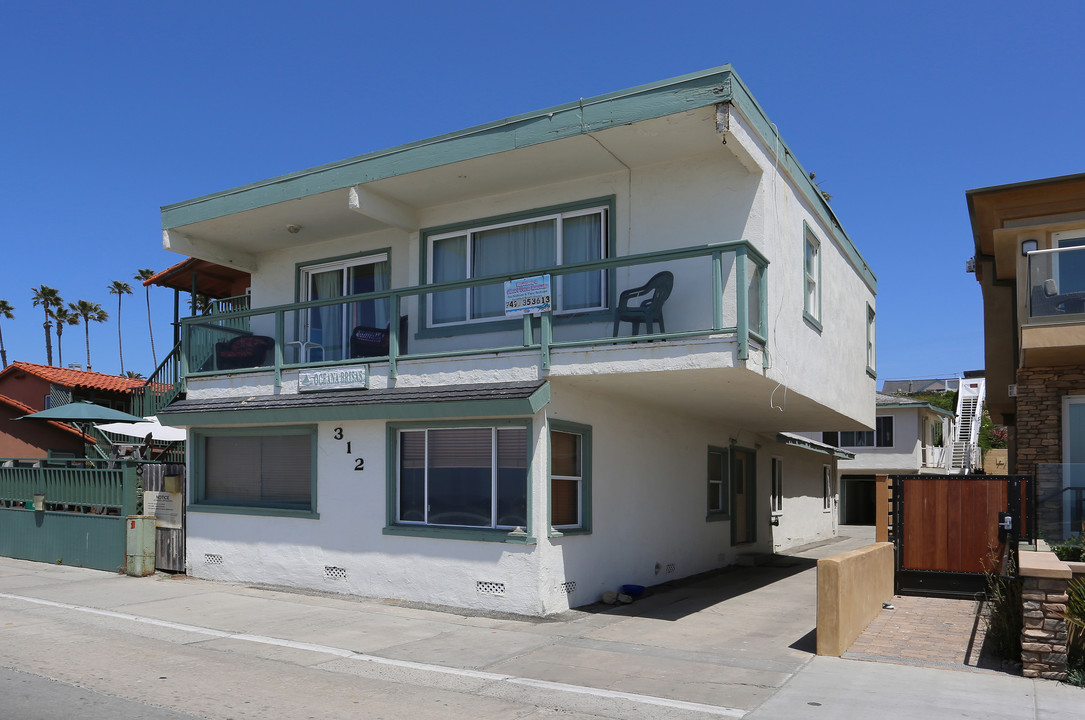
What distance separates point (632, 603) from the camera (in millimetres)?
12133

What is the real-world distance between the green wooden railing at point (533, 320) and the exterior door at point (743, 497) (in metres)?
7.55

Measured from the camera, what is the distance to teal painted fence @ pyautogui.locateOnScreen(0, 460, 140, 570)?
1480 centimetres

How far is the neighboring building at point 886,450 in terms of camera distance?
34.1m

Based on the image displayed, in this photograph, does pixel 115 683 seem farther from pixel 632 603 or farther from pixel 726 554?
pixel 726 554

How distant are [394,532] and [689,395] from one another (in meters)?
4.50

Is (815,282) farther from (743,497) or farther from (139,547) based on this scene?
(139,547)

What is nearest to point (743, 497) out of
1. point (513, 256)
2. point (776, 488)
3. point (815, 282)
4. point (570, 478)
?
point (776, 488)

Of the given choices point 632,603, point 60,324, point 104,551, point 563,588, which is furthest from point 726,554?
point 60,324

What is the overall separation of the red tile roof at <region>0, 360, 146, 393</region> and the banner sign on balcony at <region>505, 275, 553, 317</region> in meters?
18.6

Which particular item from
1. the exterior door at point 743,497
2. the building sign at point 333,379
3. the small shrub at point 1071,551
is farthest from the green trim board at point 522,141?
the small shrub at point 1071,551

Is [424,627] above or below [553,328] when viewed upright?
below

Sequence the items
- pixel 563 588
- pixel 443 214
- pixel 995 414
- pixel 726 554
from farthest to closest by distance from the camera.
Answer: pixel 995 414 < pixel 726 554 < pixel 443 214 < pixel 563 588

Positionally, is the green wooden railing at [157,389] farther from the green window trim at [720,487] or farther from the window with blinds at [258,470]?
the green window trim at [720,487]

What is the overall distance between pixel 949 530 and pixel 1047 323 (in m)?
4.24
